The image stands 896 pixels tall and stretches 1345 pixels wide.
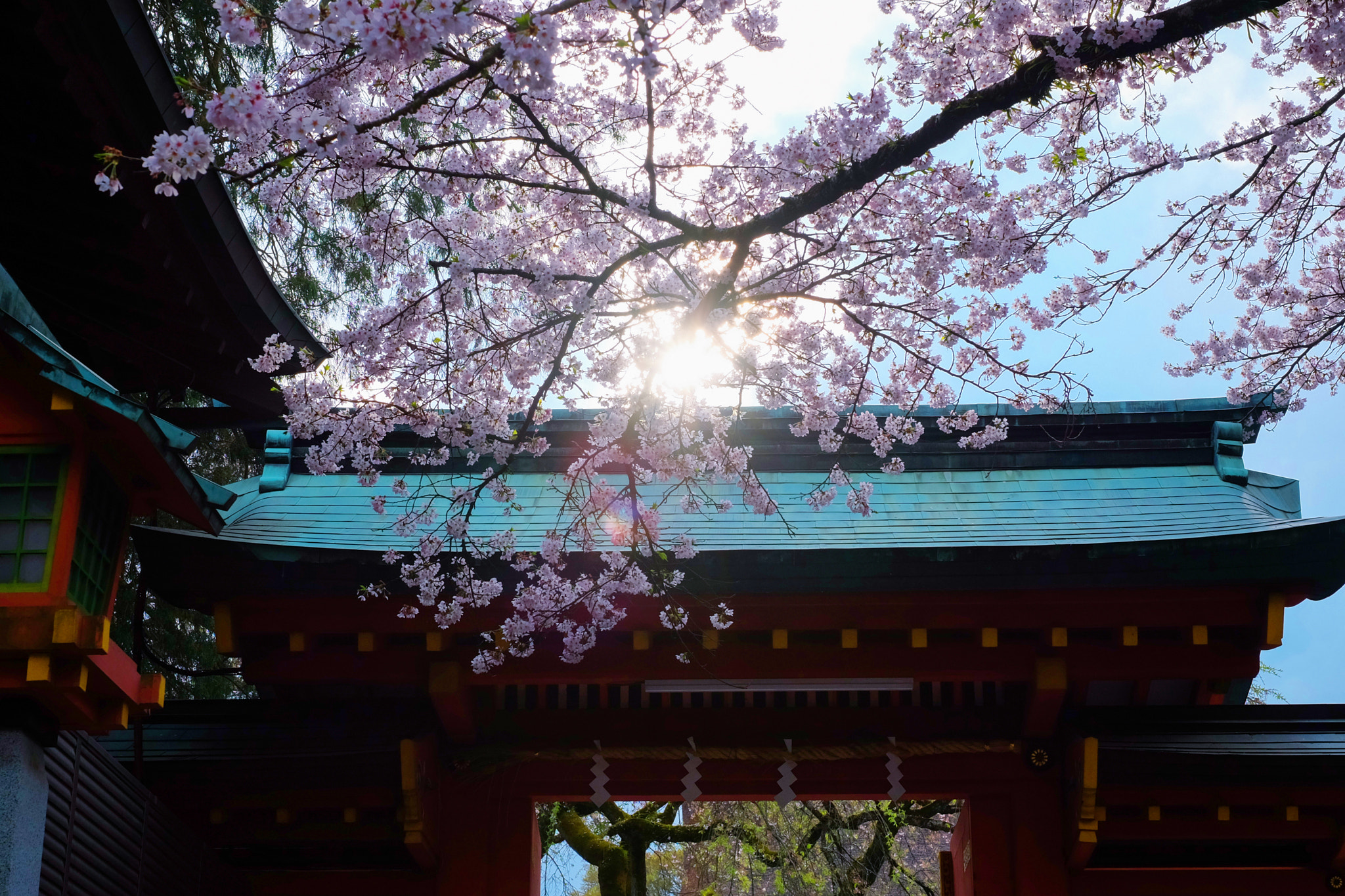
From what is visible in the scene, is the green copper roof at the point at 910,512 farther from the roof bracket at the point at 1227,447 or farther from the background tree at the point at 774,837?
the background tree at the point at 774,837

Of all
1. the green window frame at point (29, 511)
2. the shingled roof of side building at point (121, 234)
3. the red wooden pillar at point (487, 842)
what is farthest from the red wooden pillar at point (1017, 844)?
the green window frame at point (29, 511)

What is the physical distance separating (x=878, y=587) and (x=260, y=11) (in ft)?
24.2

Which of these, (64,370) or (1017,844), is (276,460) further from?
(1017,844)

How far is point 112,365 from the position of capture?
555 cm

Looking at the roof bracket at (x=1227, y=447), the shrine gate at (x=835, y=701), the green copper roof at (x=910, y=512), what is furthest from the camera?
the roof bracket at (x=1227, y=447)

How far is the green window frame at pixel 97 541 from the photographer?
3670mm

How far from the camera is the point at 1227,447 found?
20.2 ft

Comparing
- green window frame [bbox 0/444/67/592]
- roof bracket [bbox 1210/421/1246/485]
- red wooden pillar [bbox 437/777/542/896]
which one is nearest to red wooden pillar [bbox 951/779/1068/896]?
roof bracket [bbox 1210/421/1246/485]

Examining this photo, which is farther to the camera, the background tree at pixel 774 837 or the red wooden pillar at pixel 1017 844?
the background tree at pixel 774 837

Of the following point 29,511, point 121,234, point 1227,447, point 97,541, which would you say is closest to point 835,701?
point 1227,447

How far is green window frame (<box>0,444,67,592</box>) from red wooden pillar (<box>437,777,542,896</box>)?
8.35ft

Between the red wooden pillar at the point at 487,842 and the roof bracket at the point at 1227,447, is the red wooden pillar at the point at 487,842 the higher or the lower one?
the lower one

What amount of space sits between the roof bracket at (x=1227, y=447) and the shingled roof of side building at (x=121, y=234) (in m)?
5.06

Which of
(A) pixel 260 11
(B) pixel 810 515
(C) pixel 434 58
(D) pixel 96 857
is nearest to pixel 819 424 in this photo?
(B) pixel 810 515
